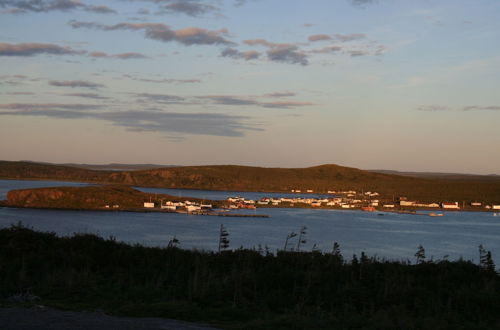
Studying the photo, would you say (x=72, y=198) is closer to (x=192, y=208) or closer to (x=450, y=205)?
(x=192, y=208)

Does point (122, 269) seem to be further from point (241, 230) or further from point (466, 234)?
point (466, 234)

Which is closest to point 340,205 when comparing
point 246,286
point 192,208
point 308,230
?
point 192,208

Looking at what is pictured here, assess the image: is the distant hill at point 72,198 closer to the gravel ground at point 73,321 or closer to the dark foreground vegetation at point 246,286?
the dark foreground vegetation at point 246,286

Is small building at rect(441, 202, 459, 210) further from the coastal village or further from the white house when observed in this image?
the white house

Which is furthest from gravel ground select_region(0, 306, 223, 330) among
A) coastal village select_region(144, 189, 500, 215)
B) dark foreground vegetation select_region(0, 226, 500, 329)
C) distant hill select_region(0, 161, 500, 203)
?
distant hill select_region(0, 161, 500, 203)

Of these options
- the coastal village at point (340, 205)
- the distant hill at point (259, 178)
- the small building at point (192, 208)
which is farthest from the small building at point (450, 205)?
the small building at point (192, 208)

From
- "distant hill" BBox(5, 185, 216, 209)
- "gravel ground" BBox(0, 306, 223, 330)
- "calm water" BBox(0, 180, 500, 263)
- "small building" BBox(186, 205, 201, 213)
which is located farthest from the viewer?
"small building" BBox(186, 205, 201, 213)
